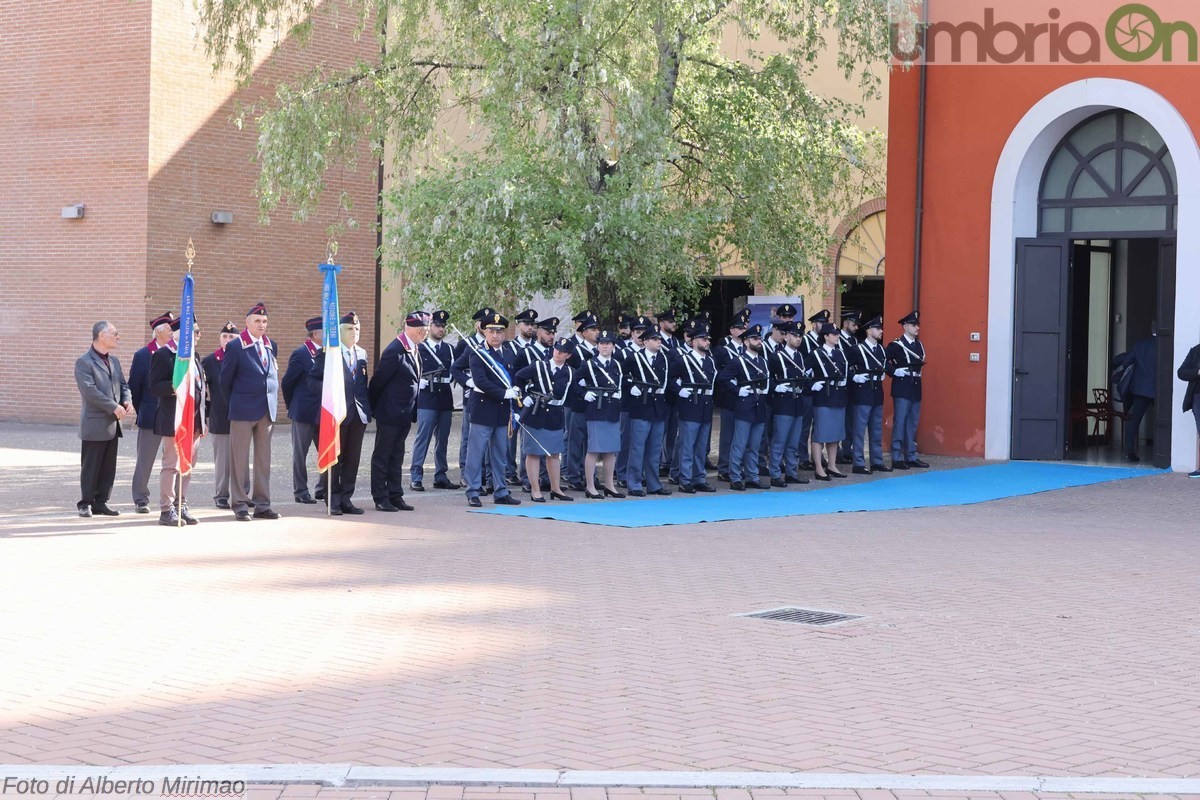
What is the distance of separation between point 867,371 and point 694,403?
311 centimetres

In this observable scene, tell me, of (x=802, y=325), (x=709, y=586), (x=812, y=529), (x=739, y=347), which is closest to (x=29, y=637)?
Answer: (x=709, y=586)

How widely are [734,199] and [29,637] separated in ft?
44.2

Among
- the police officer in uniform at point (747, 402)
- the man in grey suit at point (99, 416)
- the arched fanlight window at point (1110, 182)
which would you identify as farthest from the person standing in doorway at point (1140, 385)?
the man in grey suit at point (99, 416)

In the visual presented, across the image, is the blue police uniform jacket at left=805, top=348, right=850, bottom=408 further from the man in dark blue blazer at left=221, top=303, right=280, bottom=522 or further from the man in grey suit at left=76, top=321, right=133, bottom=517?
the man in grey suit at left=76, top=321, right=133, bottom=517

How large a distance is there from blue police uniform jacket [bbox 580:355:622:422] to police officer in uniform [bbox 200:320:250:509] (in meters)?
3.61

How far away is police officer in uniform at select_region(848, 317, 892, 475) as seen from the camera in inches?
725

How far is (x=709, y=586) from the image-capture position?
9.91 metres

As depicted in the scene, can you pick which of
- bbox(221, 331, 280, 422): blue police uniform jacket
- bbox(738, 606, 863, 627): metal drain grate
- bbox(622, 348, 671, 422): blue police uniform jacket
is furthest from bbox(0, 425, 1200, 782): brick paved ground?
bbox(622, 348, 671, 422): blue police uniform jacket

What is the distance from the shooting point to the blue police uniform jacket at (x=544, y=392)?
49.3 feet

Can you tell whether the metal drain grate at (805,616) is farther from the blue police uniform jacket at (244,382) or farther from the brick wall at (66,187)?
the brick wall at (66,187)

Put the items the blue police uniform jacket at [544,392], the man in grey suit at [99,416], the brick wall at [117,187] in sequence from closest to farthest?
the man in grey suit at [99,416] → the blue police uniform jacket at [544,392] → the brick wall at [117,187]

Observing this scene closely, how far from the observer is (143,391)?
535 inches

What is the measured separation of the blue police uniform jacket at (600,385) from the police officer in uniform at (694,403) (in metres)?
1.07

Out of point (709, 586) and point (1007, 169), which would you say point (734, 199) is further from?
point (709, 586)
